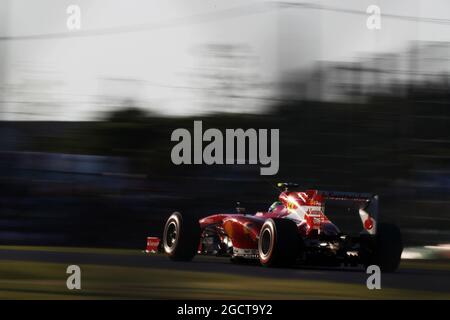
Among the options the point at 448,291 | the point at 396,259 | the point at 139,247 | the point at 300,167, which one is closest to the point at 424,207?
the point at 300,167

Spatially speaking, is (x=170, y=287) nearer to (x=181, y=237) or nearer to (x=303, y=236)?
(x=303, y=236)

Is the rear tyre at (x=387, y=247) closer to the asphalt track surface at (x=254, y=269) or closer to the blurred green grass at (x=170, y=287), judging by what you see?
the asphalt track surface at (x=254, y=269)

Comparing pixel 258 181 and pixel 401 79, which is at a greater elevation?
pixel 401 79

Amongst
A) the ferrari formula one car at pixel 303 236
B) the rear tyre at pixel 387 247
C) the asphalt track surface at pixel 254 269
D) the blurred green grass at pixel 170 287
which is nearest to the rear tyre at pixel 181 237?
the ferrari formula one car at pixel 303 236

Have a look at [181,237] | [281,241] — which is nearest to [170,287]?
[281,241]

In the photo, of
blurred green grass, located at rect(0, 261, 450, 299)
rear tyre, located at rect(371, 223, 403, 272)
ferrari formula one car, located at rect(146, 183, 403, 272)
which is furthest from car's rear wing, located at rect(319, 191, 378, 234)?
blurred green grass, located at rect(0, 261, 450, 299)

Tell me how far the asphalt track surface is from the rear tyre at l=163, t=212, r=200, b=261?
14cm

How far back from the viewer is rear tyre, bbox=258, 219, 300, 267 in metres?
10.4

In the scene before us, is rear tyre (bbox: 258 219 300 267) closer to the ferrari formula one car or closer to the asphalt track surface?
the ferrari formula one car

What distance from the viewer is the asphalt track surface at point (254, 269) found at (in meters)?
10.1

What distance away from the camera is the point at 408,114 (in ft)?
68.1
